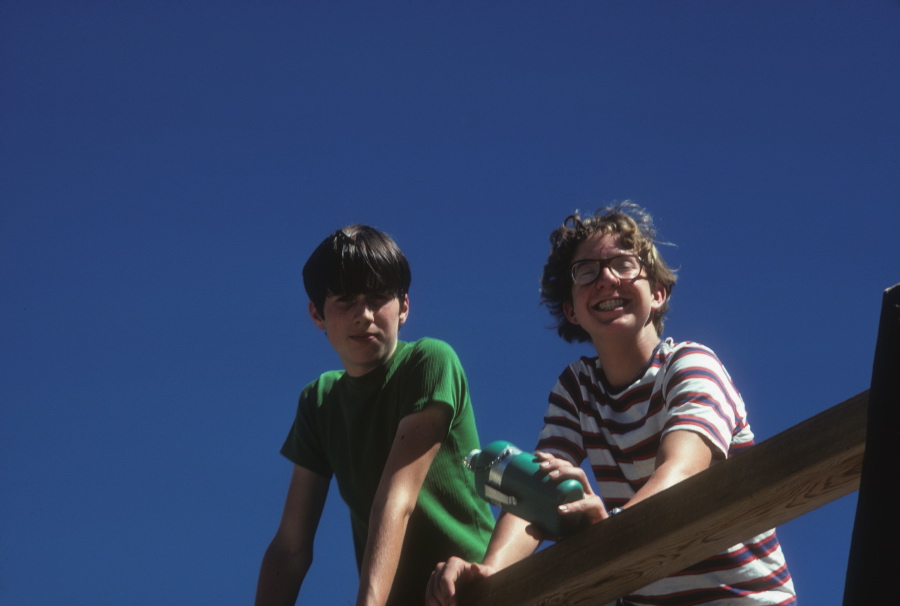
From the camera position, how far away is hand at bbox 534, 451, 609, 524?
1519 millimetres

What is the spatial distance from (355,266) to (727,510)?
5.16 feet

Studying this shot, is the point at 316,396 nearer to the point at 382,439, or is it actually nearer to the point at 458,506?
the point at 382,439

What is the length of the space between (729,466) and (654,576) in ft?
0.99

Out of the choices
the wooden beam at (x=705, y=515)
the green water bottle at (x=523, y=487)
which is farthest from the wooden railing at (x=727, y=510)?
the green water bottle at (x=523, y=487)

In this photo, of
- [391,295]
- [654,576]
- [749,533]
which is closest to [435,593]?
[654,576]

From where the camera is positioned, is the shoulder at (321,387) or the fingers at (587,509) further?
the shoulder at (321,387)

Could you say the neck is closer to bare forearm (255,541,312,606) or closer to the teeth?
the teeth

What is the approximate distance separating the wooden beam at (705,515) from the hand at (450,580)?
0.19m

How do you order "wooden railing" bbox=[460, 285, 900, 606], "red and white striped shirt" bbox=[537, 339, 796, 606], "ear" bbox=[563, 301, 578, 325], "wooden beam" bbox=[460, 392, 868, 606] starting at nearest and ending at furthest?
"wooden railing" bbox=[460, 285, 900, 606]
"wooden beam" bbox=[460, 392, 868, 606]
"red and white striped shirt" bbox=[537, 339, 796, 606]
"ear" bbox=[563, 301, 578, 325]

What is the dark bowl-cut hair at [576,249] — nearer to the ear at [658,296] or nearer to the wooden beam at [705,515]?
the ear at [658,296]

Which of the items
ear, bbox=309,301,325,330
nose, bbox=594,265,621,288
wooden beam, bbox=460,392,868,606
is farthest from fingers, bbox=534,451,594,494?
ear, bbox=309,301,325,330

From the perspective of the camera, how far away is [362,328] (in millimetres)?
2510

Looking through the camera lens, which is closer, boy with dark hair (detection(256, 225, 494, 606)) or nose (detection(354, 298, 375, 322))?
boy with dark hair (detection(256, 225, 494, 606))

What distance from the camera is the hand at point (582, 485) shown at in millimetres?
1519
